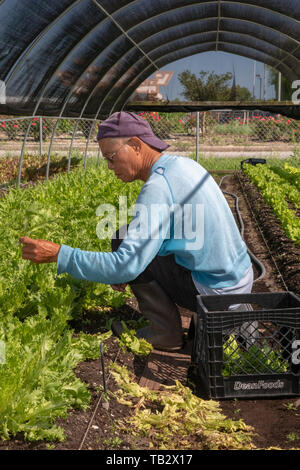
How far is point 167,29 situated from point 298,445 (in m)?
9.79

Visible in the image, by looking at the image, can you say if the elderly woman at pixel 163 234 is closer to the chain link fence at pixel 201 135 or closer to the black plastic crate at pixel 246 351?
the black plastic crate at pixel 246 351

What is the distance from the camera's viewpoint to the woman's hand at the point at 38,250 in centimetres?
256

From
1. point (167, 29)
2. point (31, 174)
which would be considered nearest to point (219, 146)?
point (167, 29)

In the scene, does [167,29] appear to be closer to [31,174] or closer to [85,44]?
[85,44]

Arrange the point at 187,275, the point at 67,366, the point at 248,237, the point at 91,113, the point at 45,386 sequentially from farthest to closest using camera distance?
1. the point at 91,113
2. the point at 248,237
3. the point at 187,275
4. the point at 67,366
5. the point at 45,386

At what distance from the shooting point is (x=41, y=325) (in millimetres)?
2717

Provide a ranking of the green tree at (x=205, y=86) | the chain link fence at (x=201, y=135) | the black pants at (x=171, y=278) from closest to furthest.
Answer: the black pants at (x=171, y=278), the chain link fence at (x=201, y=135), the green tree at (x=205, y=86)

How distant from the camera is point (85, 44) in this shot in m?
8.43

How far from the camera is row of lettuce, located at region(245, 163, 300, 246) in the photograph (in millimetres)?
6332

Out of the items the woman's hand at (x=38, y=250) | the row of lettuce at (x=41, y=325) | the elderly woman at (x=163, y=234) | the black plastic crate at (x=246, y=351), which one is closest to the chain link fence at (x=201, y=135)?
the row of lettuce at (x=41, y=325)

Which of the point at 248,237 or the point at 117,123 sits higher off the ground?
the point at 117,123

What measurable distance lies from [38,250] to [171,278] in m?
0.91

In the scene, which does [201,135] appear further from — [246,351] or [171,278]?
[246,351]

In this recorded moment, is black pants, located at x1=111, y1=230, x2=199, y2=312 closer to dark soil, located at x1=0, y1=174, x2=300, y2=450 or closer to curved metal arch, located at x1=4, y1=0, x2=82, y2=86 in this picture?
dark soil, located at x1=0, y1=174, x2=300, y2=450
